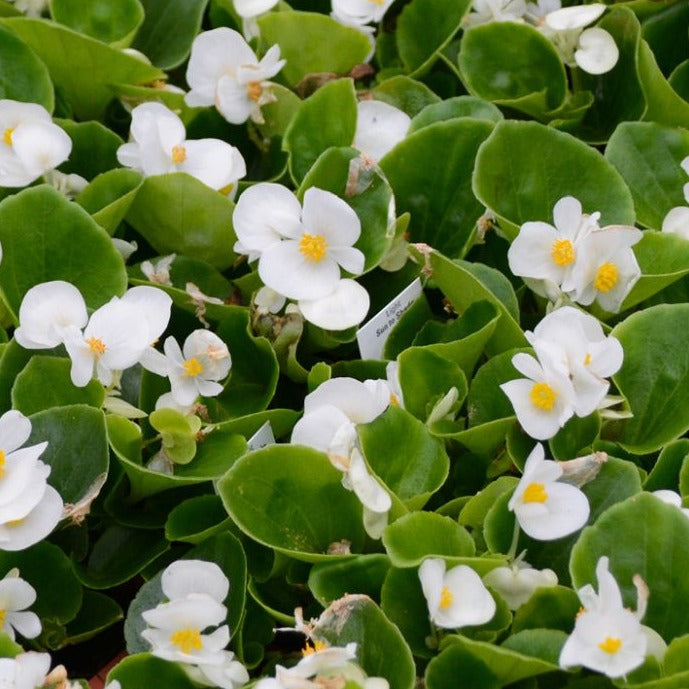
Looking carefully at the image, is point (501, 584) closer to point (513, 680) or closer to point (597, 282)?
point (513, 680)

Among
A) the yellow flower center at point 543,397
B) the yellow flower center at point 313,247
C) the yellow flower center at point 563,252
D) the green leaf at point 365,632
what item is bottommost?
the green leaf at point 365,632

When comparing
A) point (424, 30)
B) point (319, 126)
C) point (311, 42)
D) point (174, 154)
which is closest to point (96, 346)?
point (174, 154)

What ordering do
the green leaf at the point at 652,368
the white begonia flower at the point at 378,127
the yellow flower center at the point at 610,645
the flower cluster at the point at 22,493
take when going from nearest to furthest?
the yellow flower center at the point at 610,645 < the flower cluster at the point at 22,493 < the green leaf at the point at 652,368 < the white begonia flower at the point at 378,127

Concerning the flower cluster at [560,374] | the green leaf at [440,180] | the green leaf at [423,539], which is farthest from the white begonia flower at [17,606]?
the green leaf at [440,180]

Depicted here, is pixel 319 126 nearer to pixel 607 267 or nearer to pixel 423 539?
pixel 607 267

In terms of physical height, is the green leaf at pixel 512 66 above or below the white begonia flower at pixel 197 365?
above

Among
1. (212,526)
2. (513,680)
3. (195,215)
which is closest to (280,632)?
(212,526)

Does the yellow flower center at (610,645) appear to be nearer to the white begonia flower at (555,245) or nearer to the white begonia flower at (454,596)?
the white begonia flower at (454,596)
